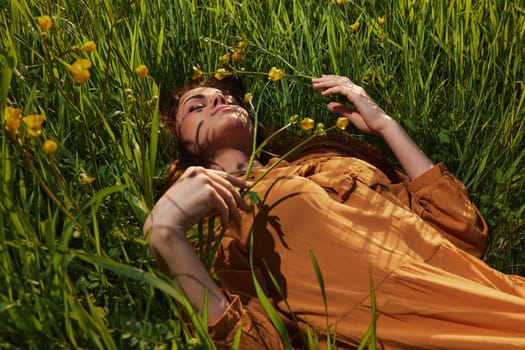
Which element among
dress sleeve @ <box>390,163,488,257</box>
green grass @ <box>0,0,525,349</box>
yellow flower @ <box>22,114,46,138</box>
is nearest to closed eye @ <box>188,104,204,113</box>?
green grass @ <box>0,0,525,349</box>

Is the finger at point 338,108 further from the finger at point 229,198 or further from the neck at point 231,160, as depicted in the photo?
the finger at point 229,198

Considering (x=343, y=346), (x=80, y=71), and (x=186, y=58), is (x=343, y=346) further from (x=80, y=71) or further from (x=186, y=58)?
(x=186, y=58)

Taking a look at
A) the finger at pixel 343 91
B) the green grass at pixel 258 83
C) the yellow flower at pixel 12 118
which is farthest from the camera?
the finger at pixel 343 91

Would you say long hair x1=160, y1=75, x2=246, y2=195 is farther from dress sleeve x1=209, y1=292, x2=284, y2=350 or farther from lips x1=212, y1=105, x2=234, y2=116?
A: dress sleeve x1=209, y1=292, x2=284, y2=350

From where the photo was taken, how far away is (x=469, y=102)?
2.31 m

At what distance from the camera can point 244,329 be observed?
1.56 m

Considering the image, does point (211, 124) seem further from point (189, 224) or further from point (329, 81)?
point (189, 224)

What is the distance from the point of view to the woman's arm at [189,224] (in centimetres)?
149

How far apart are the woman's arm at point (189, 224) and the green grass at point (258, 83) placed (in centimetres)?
6

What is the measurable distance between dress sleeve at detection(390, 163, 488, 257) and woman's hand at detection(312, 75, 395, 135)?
8.1 inches

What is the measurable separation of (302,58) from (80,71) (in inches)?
49.9

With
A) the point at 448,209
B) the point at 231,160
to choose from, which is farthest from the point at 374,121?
the point at 231,160

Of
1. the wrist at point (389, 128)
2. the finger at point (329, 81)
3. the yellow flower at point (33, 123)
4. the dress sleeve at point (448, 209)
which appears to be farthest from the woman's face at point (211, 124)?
the yellow flower at point (33, 123)

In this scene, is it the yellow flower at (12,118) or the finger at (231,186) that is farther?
the finger at (231,186)
